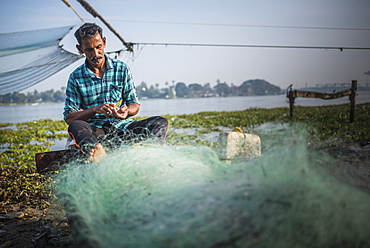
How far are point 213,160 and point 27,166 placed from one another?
18.6ft

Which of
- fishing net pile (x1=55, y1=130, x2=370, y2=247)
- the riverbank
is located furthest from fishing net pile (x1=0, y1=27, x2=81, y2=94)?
fishing net pile (x1=55, y1=130, x2=370, y2=247)

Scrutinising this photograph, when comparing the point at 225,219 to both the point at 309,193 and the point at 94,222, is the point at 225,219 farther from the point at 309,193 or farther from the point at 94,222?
the point at 94,222

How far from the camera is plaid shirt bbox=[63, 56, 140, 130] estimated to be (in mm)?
2691

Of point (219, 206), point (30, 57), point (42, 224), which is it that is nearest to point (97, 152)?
point (219, 206)

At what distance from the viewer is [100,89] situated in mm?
2771

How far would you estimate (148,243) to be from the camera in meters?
0.71

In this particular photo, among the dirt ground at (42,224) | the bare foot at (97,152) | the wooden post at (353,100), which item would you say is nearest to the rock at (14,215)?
the dirt ground at (42,224)

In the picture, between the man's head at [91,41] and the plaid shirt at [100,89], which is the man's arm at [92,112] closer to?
the plaid shirt at [100,89]

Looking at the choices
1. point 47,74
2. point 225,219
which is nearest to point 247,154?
point 225,219

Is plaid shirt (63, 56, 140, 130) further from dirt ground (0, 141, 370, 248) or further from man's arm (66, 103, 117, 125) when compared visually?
dirt ground (0, 141, 370, 248)

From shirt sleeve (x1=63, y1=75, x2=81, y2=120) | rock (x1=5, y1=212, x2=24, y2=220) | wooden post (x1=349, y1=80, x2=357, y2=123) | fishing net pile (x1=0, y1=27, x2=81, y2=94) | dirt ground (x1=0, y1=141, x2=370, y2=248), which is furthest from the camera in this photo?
wooden post (x1=349, y1=80, x2=357, y2=123)

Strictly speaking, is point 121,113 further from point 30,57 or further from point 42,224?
point 30,57

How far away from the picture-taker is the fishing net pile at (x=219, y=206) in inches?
26.2

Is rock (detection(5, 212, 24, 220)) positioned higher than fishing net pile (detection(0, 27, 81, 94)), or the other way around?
fishing net pile (detection(0, 27, 81, 94))
